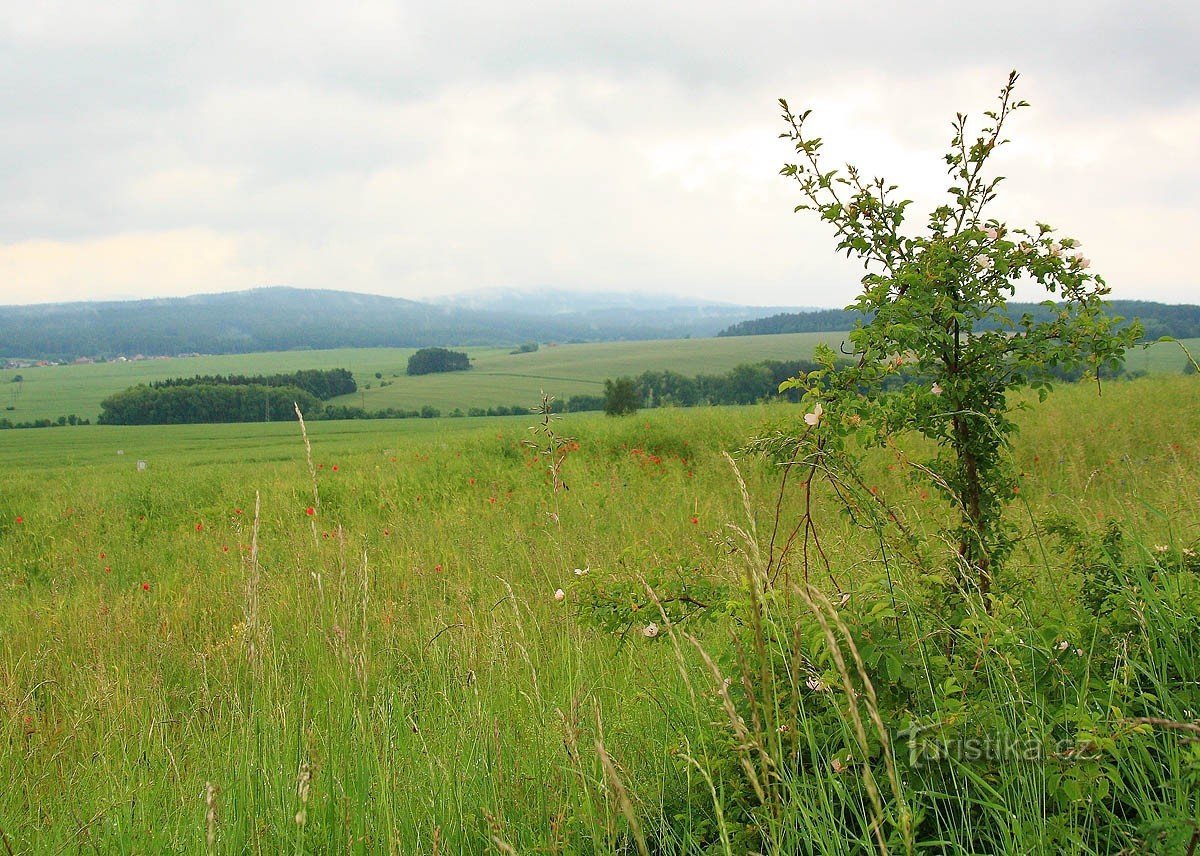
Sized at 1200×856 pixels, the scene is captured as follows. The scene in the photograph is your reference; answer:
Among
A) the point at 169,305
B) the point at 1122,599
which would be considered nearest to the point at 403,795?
the point at 1122,599

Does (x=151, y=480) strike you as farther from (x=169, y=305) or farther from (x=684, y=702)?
(x=169, y=305)

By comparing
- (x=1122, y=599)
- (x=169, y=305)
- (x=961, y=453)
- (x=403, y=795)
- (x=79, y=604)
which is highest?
(x=169, y=305)

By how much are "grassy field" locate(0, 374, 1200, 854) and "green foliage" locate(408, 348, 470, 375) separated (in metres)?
51.1

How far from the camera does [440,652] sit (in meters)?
4.07

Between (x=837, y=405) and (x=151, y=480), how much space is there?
451 inches

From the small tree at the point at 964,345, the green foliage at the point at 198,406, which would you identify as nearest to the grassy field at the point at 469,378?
the green foliage at the point at 198,406

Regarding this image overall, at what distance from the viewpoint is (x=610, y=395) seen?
1702 cm

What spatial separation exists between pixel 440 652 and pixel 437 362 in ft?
201

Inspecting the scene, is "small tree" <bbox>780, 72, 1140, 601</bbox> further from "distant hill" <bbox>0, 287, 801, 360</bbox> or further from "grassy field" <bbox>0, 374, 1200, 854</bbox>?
"distant hill" <bbox>0, 287, 801, 360</bbox>

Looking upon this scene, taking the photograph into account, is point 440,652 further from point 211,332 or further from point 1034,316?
point 211,332

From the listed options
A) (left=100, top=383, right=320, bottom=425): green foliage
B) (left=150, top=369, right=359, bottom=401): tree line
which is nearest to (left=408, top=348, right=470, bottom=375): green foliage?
(left=150, top=369, right=359, bottom=401): tree line

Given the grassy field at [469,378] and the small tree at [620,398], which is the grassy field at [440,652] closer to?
the small tree at [620,398]

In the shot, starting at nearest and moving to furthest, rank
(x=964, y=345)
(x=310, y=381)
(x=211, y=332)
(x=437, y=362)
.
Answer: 1. (x=964, y=345)
2. (x=310, y=381)
3. (x=437, y=362)
4. (x=211, y=332)

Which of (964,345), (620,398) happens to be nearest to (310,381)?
(620,398)
